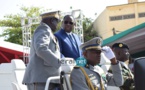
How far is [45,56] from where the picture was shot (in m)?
3.22

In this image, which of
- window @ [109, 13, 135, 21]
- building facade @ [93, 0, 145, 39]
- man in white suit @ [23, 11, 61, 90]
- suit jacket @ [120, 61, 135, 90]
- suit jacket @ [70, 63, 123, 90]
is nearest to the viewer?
suit jacket @ [70, 63, 123, 90]

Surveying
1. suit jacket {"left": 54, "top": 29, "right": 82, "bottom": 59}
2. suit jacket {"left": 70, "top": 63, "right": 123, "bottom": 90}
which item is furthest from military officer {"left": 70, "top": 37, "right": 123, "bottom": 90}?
suit jacket {"left": 54, "top": 29, "right": 82, "bottom": 59}

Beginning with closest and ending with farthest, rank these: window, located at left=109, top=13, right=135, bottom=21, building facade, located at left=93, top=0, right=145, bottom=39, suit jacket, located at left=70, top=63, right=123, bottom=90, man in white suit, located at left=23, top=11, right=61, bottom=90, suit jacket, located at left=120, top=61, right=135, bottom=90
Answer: suit jacket, located at left=70, top=63, right=123, bottom=90 → man in white suit, located at left=23, top=11, right=61, bottom=90 → suit jacket, located at left=120, top=61, right=135, bottom=90 → building facade, located at left=93, top=0, right=145, bottom=39 → window, located at left=109, top=13, right=135, bottom=21

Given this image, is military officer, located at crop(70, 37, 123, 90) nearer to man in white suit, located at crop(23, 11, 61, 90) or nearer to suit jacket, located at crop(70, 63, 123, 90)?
suit jacket, located at crop(70, 63, 123, 90)

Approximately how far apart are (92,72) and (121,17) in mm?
26432

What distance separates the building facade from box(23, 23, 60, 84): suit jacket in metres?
24.4

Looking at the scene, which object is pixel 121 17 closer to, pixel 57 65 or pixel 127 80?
pixel 127 80

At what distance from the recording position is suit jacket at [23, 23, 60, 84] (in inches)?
127

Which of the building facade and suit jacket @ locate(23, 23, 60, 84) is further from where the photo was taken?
the building facade

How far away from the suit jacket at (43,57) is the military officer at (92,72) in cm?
31

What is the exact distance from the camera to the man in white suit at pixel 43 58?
322cm

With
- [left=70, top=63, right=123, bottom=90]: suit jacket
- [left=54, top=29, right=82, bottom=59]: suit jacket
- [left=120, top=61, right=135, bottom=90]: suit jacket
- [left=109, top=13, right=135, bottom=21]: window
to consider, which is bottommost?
[left=109, top=13, right=135, bottom=21]: window

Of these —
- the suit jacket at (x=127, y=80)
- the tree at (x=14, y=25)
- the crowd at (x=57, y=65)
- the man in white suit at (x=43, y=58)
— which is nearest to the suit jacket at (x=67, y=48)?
the crowd at (x=57, y=65)

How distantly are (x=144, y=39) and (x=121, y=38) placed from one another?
2.03 feet
